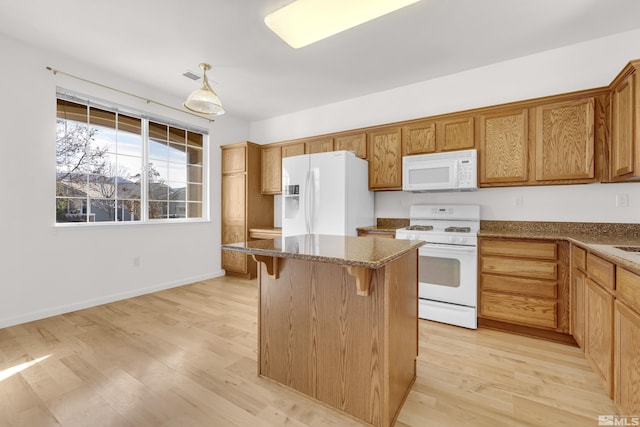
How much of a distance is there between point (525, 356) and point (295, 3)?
3.20m

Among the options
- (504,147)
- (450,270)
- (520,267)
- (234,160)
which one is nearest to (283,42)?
(234,160)

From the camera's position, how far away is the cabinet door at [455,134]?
2941mm

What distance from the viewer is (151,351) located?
2180 millimetres

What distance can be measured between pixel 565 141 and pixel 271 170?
3.57 metres

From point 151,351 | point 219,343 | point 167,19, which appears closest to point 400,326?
point 219,343

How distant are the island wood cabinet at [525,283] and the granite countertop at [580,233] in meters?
0.09

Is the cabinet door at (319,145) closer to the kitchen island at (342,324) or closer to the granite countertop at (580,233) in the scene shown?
the granite countertop at (580,233)

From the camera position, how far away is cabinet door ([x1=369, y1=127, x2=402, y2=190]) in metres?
3.38

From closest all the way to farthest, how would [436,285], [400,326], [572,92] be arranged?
1. [400,326]
2. [572,92]
3. [436,285]

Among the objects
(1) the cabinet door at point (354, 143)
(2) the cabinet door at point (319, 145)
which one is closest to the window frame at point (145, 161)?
Result: (2) the cabinet door at point (319, 145)

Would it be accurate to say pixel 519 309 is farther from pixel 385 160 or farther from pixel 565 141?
pixel 385 160

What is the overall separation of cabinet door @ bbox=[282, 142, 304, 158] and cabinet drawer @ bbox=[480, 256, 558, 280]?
2732mm

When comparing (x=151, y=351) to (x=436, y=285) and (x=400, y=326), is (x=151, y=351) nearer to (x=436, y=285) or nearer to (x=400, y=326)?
(x=400, y=326)

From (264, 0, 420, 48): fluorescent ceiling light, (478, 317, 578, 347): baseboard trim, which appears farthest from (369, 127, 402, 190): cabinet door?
(478, 317, 578, 347): baseboard trim
